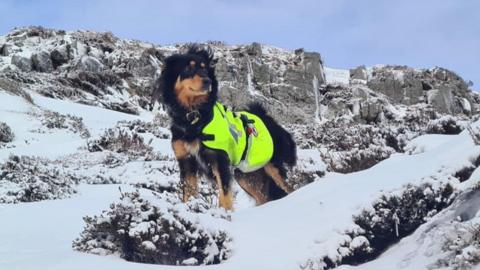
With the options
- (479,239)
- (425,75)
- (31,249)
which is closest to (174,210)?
(31,249)

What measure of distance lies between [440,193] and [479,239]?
41.7 inches

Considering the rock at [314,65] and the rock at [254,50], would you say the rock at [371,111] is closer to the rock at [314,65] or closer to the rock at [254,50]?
the rock at [314,65]

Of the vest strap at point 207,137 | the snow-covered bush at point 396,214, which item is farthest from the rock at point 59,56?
the snow-covered bush at point 396,214

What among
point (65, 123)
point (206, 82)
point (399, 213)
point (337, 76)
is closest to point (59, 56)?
point (65, 123)

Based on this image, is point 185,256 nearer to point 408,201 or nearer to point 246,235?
point 246,235

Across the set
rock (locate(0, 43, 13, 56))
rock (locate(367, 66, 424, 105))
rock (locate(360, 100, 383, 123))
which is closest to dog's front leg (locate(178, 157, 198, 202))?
rock (locate(360, 100, 383, 123))

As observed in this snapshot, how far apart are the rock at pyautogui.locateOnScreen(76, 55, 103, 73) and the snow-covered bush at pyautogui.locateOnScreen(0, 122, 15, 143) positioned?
50.9ft

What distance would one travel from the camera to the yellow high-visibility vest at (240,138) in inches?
232

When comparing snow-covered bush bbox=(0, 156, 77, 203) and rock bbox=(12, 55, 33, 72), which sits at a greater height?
rock bbox=(12, 55, 33, 72)

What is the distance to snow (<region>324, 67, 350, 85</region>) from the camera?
1506 inches

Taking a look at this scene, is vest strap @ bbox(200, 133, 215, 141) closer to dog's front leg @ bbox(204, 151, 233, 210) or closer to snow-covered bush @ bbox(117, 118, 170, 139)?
dog's front leg @ bbox(204, 151, 233, 210)

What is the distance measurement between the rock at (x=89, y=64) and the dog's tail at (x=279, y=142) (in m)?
22.7

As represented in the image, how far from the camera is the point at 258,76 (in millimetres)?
35375

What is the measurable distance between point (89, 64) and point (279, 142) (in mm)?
24060
